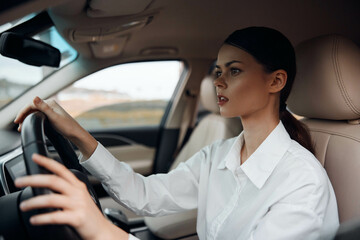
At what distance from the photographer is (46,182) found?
2.20ft

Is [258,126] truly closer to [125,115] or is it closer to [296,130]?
[296,130]

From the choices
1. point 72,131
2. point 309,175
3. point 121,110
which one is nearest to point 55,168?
point 72,131

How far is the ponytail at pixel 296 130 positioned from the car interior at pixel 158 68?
40mm

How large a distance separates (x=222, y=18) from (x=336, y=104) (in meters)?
0.68

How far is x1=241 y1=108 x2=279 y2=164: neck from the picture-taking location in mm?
1215

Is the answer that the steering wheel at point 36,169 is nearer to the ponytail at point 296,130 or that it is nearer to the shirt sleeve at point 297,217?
the shirt sleeve at point 297,217

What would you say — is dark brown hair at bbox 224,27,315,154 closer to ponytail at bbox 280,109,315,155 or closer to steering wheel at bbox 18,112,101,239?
ponytail at bbox 280,109,315,155

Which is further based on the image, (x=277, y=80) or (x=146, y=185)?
(x=146, y=185)

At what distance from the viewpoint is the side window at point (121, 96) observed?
7.47ft

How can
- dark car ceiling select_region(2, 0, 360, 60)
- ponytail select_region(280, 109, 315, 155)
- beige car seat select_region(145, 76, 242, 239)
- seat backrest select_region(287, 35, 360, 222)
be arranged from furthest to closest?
beige car seat select_region(145, 76, 242, 239) → dark car ceiling select_region(2, 0, 360, 60) → ponytail select_region(280, 109, 315, 155) → seat backrest select_region(287, 35, 360, 222)

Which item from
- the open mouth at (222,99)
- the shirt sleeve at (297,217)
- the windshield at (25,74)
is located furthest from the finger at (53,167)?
the windshield at (25,74)

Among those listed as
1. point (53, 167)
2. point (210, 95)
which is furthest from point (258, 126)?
point (210, 95)

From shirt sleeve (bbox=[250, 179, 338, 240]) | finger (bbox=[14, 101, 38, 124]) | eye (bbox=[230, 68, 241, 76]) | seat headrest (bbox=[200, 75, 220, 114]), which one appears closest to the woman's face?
eye (bbox=[230, 68, 241, 76])

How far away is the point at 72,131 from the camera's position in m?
1.14
